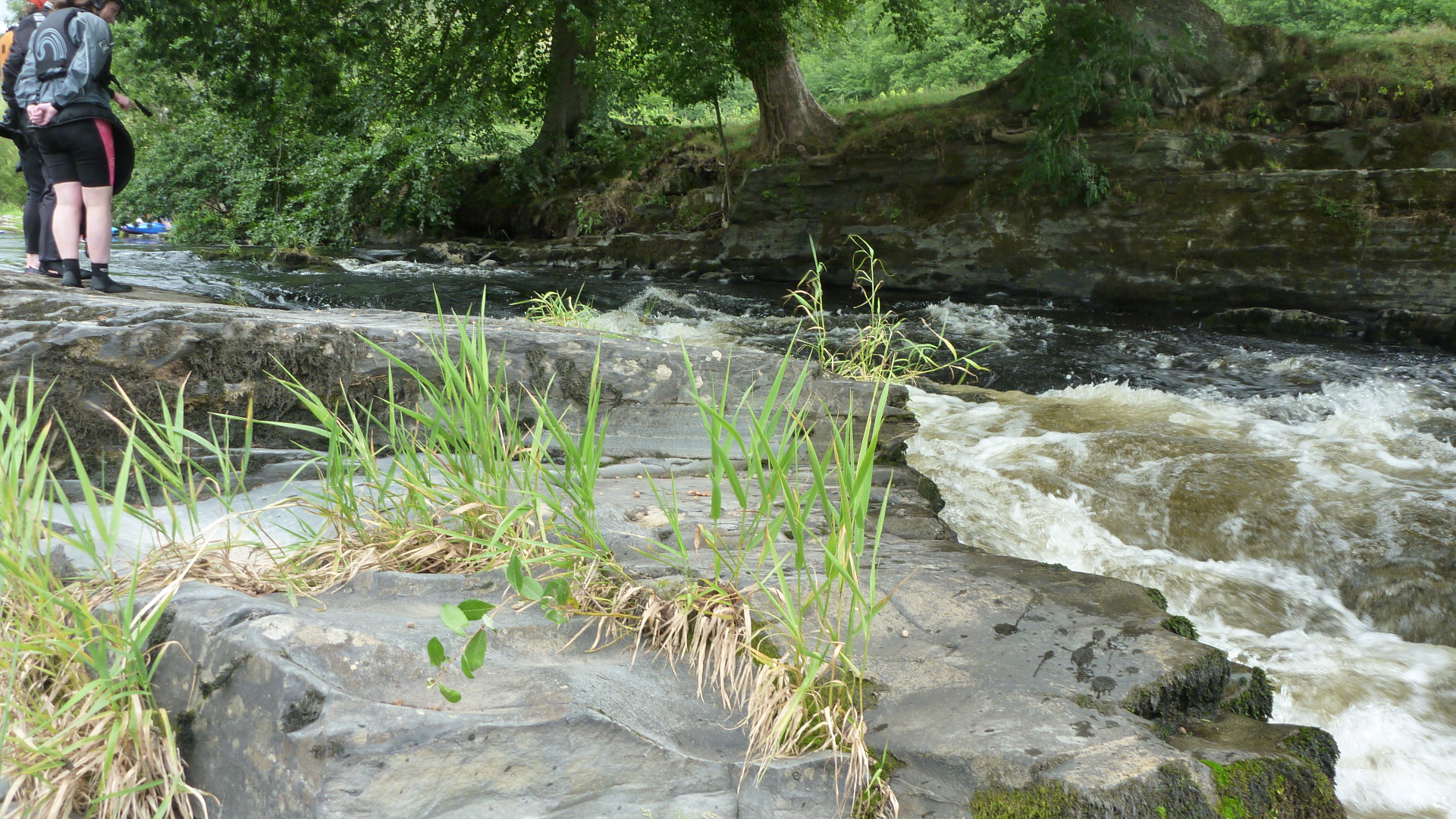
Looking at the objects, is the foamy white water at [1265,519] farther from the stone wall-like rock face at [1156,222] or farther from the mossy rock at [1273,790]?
the stone wall-like rock face at [1156,222]

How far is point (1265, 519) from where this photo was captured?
13.0 feet

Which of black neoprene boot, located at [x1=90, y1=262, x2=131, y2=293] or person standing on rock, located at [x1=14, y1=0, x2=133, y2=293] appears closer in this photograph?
person standing on rock, located at [x1=14, y1=0, x2=133, y2=293]

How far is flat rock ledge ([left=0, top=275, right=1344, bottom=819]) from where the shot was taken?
1555 mm

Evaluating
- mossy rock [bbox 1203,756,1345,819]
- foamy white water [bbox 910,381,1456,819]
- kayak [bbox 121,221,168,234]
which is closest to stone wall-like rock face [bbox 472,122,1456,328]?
foamy white water [bbox 910,381,1456,819]

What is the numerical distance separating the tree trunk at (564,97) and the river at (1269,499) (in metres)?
10.1

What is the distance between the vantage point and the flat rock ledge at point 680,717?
1.55 meters

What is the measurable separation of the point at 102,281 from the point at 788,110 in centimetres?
1106

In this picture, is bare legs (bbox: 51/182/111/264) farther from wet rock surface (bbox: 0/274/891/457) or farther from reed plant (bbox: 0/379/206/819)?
reed plant (bbox: 0/379/206/819)

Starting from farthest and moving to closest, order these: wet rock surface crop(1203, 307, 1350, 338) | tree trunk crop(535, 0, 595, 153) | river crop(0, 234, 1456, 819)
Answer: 1. tree trunk crop(535, 0, 595, 153)
2. wet rock surface crop(1203, 307, 1350, 338)
3. river crop(0, 234, 1456, 819)

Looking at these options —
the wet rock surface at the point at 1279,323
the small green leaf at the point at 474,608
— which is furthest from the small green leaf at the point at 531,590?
the wet rock surface at the point at 1279,323

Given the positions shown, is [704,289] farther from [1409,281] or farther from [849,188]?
[1409,281]

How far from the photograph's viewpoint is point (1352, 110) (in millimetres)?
10430

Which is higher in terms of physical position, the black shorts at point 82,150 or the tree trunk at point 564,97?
the tree trunk at point 564,97

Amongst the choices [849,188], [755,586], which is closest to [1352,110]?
[849,188]
